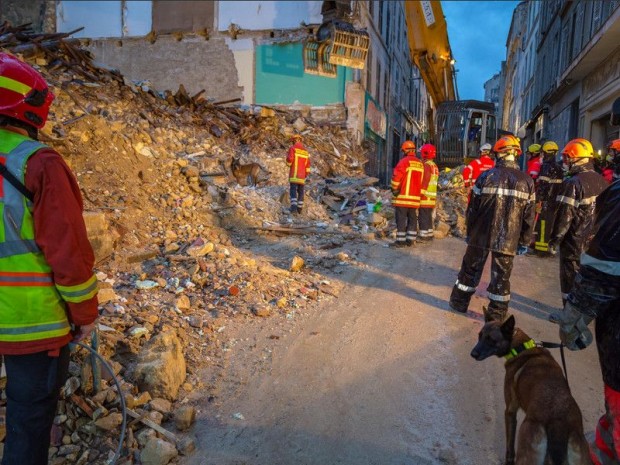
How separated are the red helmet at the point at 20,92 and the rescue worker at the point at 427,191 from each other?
7.42m

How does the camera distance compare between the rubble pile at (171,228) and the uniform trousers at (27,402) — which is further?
the rubble pile at (171,228)

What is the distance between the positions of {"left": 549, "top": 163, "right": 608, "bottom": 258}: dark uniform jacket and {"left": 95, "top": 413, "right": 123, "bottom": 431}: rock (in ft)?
16.6

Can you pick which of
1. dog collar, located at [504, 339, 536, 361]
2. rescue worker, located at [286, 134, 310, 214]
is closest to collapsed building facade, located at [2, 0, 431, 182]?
rescue worker, located at [286, 134, 310, 214]

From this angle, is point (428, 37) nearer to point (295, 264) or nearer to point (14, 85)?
point (295, 264)

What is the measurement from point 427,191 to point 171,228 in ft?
16.2

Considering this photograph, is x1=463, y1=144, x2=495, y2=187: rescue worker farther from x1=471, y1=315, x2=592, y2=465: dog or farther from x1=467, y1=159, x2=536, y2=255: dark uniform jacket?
x1=471, y1=315, x2=592, y2=465: dog

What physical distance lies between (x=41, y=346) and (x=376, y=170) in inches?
859

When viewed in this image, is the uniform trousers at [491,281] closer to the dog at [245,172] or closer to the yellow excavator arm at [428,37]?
the dog at [245,172]

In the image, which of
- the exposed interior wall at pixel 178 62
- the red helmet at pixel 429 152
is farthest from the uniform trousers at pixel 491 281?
the exposed interior wall at pixel 178 62

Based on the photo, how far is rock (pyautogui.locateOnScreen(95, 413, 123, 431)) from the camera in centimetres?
299

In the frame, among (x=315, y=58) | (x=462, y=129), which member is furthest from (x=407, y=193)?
(x=462, y=129)

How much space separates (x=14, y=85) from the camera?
2.07 m

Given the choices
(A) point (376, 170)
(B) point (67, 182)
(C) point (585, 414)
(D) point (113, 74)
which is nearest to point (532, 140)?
(A) point (376, 170)

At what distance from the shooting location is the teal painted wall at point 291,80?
19297mm
